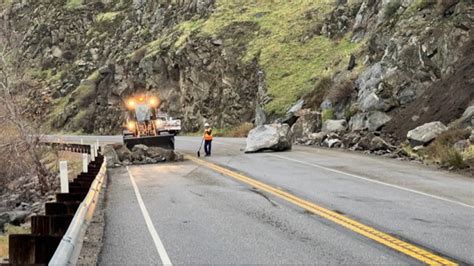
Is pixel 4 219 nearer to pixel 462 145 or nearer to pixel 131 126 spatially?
pixel 131 126

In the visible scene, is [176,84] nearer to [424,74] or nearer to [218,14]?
[218,14]

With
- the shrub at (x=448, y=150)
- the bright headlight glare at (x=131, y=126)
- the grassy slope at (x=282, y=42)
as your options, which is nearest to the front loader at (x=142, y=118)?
the bright headlight glare at (x=131, y=126)

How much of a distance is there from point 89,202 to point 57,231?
8.85ft

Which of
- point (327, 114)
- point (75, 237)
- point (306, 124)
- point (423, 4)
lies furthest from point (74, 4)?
point (75, 237)

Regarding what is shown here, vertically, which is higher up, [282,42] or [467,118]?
[282,42]

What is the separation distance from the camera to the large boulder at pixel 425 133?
2089 cm

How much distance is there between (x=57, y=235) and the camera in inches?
288

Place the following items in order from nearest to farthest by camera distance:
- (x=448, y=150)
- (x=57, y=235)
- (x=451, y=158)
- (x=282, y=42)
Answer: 1. (x=57, y=235)
2. (x=451, y=158)
3. (x=448, y=150)
4. (x=282, y=42)

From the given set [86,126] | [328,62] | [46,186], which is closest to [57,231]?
[46,186]

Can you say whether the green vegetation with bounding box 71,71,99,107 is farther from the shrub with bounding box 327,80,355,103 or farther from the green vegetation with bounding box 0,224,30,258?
the green vegetation with bounding box 0,224,30,258

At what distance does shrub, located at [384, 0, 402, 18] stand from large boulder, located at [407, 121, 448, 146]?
44.5 feet

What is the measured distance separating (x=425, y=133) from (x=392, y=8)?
48.0ft

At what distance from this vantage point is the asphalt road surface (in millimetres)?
7762

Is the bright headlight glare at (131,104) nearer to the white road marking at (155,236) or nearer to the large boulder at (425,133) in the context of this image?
the large boulder at (425,133)
